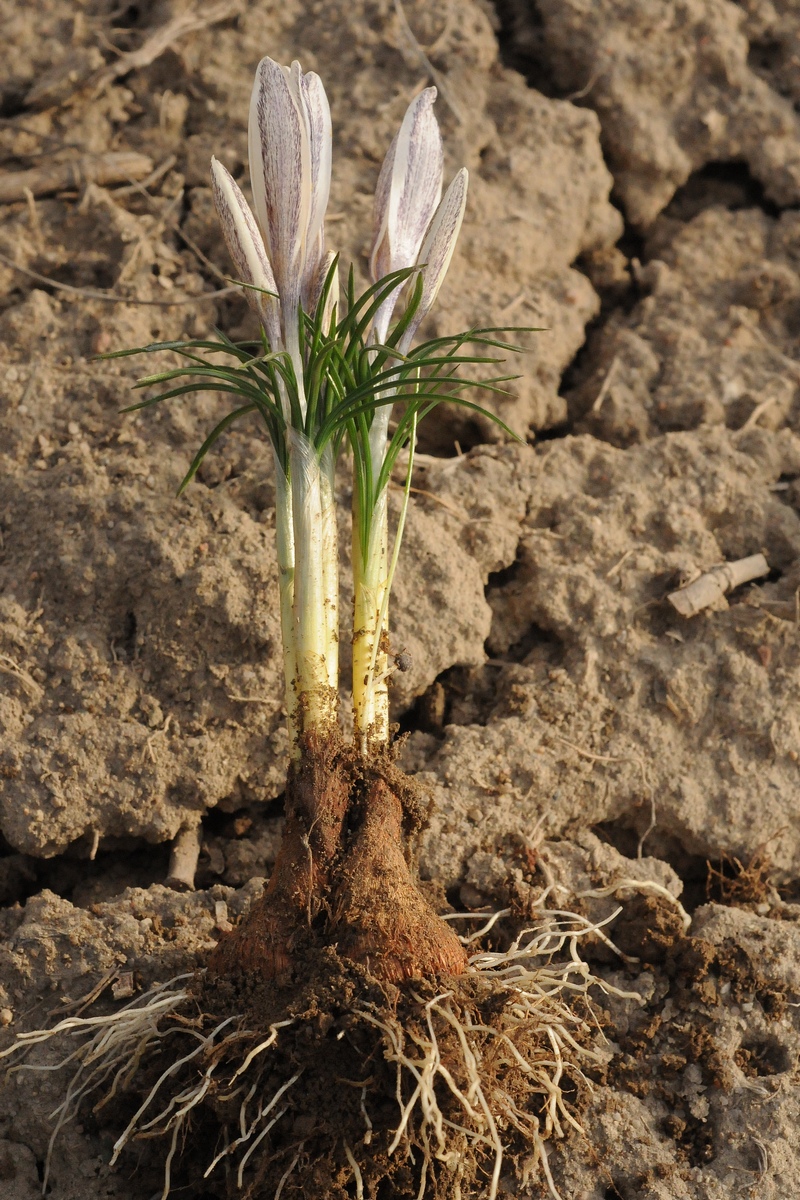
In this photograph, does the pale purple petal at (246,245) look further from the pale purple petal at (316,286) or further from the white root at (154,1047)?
the white root at (154,1047)

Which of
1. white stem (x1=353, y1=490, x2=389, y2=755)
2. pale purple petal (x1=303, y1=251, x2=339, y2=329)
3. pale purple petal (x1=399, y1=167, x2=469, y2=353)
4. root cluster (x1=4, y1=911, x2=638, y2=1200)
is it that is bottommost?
root cluster (x1=4, y1=911, x2=638, y2=1200)

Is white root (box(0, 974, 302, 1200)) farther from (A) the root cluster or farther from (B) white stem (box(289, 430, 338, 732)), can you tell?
(B) white stem (box(289, 430, 338, 732))

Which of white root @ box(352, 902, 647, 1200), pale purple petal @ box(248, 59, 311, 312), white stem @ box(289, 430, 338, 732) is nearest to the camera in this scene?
white root @ box(352, 902, 647, 1200)

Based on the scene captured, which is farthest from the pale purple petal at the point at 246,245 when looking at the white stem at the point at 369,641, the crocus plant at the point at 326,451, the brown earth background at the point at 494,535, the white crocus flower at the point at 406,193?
the brown earth background at the point at 494,535

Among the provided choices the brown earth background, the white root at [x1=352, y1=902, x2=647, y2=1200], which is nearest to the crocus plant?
the white root at [x1=352, y1=902, x2=647, y2=1200]

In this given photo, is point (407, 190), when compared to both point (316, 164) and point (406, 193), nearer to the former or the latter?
point (406, 193)

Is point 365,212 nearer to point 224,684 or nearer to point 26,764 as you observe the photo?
point 224,684

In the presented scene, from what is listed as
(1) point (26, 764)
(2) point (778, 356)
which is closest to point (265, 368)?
(1) point (26, 764)
